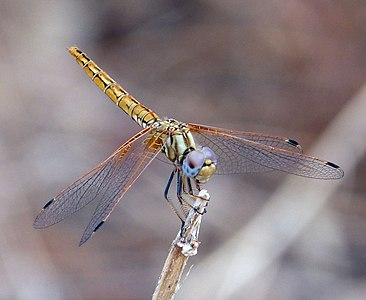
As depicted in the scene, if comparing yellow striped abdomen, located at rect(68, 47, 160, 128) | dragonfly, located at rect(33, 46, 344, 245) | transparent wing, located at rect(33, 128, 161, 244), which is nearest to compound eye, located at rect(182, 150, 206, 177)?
dragonfly, located at rect(33, 46, 344, 245)

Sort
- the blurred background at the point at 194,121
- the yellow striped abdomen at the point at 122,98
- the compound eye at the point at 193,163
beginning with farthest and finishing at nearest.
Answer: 1. the blurred background at the point at 194,121
2. the yellow striped abdomen at the point at 122,98
3. the compound eye at the point at 193,163

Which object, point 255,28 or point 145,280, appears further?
point 255,28

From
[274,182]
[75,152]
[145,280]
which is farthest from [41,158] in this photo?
[274,182]

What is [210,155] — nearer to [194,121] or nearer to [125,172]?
[125,172]

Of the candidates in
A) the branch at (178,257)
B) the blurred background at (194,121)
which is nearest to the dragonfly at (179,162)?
the branch at (178,257)

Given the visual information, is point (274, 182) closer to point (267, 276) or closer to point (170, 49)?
point (267, 276)

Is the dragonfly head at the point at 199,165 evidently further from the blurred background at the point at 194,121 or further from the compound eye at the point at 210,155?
the blurred background at the point at 194,121

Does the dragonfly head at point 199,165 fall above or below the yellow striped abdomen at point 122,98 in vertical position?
below

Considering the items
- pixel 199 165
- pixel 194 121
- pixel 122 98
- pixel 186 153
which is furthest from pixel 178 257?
pixel 194 121
